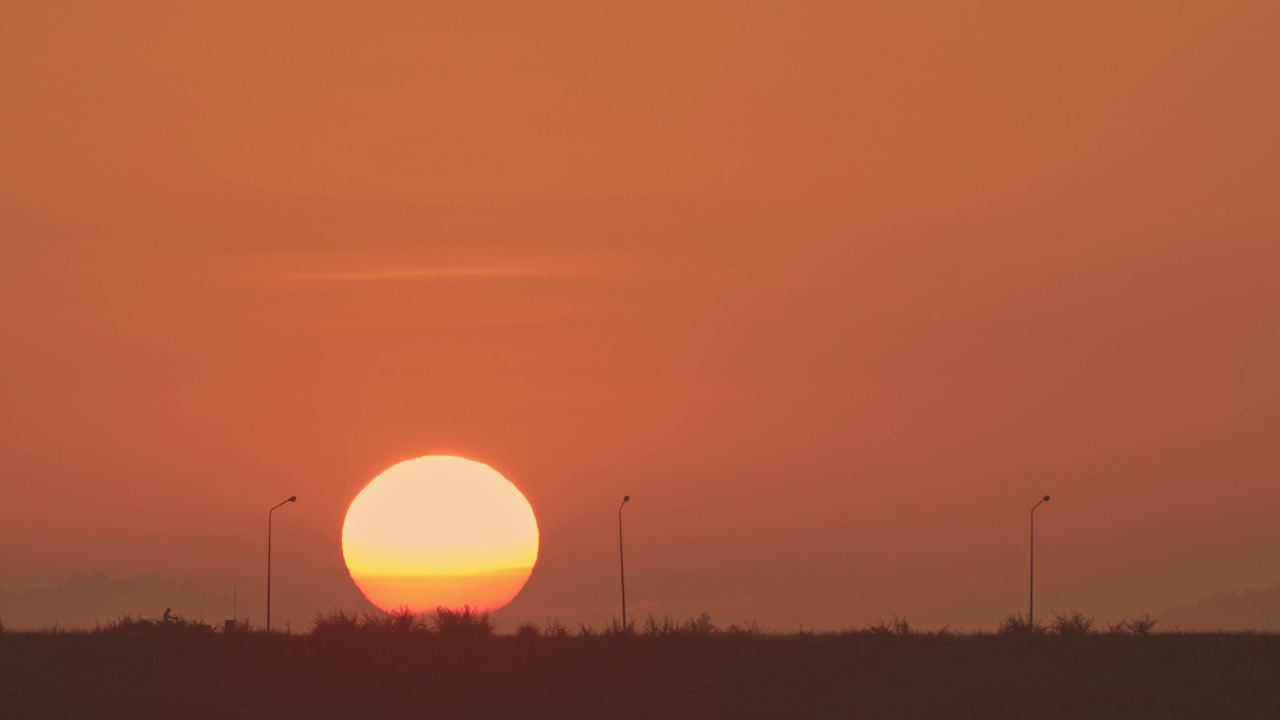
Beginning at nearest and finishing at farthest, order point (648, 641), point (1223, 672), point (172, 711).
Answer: point (172, 711) → point (1223, 672) → point (648, 641)

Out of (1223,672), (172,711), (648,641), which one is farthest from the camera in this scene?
(648,641)

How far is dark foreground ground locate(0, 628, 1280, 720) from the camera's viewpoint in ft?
179

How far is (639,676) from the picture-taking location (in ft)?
190

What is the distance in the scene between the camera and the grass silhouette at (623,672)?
180 feet

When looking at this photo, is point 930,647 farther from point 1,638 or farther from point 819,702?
point 1,638

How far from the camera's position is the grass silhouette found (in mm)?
54781

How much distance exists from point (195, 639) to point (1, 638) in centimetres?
730

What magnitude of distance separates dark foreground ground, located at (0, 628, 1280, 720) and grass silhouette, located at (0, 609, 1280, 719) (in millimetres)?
81

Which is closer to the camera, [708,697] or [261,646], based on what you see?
[708,697]

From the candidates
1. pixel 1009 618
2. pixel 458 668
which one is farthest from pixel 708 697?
pixel 1009 618

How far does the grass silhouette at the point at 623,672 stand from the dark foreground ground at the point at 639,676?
3.2 inches

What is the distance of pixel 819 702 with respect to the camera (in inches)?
2192

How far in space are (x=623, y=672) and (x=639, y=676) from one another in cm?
63

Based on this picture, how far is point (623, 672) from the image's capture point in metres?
58.2
